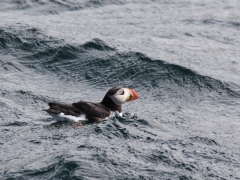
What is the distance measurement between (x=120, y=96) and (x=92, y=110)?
0.81 meters

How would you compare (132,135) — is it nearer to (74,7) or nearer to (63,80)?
(63,80)

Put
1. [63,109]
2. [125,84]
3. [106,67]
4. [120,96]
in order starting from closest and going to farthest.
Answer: [63,109], [120,96], [125,84], [106,67]

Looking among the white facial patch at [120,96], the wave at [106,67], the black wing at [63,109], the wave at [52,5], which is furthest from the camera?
the wave at [52,5]

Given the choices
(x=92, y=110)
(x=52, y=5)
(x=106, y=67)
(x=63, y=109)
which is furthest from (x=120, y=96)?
(x=52, y=5)

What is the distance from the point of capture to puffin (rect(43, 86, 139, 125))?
9.55m

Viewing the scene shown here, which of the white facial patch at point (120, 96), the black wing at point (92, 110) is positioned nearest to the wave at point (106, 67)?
the white facial patch at point (120, 96)

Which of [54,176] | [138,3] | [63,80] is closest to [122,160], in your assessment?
[54,176]

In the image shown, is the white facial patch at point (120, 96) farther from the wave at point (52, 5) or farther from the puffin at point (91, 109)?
→ the wave at point (52, 5)

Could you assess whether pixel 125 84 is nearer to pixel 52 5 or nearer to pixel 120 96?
pixel 120 96

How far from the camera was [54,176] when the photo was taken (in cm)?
710

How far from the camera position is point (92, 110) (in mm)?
9828

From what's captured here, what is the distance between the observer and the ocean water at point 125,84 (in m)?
7.83

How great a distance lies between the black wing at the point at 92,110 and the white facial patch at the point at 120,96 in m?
0.38

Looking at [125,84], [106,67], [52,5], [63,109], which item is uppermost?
[52,5]
